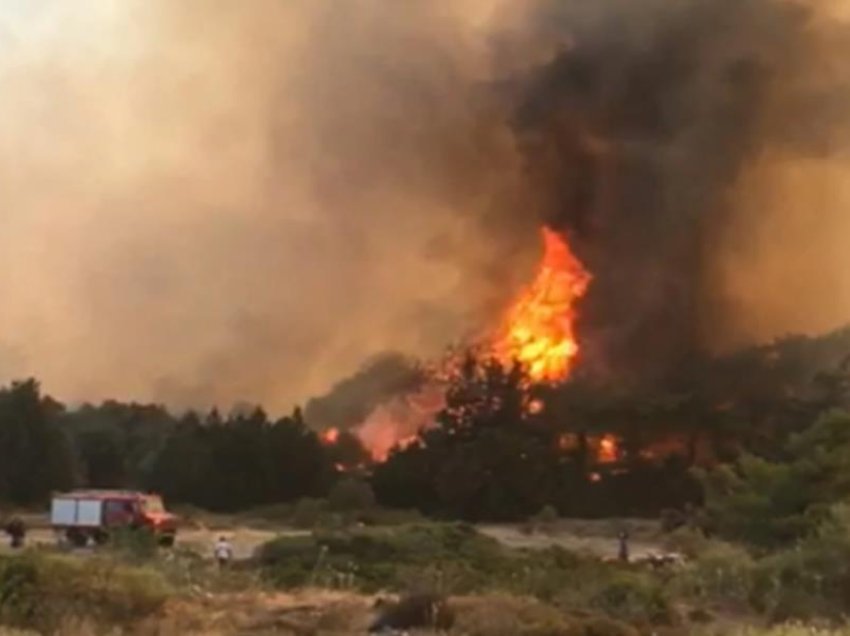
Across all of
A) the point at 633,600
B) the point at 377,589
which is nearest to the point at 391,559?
the point at 377,589

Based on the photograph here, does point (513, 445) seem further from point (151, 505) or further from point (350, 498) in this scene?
point (151, 505)

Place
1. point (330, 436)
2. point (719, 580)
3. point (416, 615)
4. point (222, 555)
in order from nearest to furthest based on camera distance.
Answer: point (416, 615), point (719, 580), point (222, 555), point (330, 436)

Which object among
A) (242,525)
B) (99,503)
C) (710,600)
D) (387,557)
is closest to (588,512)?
(242,525)

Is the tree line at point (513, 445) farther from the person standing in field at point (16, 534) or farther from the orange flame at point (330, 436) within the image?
the person standing in field at point (16, 534)

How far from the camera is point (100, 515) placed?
43219 mm

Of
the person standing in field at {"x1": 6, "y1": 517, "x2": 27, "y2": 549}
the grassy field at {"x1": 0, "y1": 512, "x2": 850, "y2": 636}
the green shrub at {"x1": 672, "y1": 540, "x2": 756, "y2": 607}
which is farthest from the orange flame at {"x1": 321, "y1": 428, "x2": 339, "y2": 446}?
the green shrub at {"x1": 672, "y1": 540, "x2": 756, "y2": 607}

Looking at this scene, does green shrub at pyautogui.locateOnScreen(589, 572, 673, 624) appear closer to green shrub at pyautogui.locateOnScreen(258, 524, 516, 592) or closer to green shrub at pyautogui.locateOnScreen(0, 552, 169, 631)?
green shrub at pyautogui.locateOnScreen(258, 524, 516, 592)

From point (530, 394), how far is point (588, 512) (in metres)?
7.56

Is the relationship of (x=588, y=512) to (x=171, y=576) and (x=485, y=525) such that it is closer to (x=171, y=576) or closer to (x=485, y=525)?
(x=485, y=525)

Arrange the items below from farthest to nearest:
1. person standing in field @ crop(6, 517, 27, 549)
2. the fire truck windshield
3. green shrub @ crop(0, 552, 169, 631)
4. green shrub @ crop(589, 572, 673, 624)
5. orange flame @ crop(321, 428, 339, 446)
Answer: orange flame @ crop(321, 428, 339, 446) < the fire truck windshield < person standing in field @ crop(6, 517, 27, 549) < green shrub @ crop(589, 572, 673, 624) < green shrub @ crop(0, 552, 169, 631)

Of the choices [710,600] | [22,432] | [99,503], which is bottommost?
[710,600]

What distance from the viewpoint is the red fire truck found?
139ft

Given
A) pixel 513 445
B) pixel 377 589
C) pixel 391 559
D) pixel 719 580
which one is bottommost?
pixel 377 589

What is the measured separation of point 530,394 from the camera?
6831 centimetres
